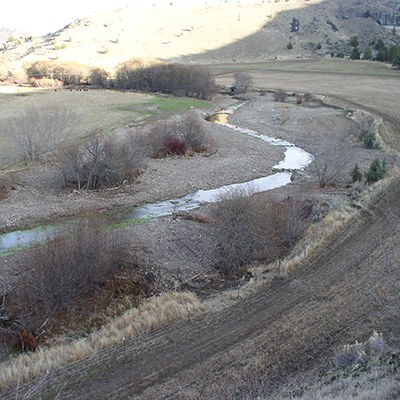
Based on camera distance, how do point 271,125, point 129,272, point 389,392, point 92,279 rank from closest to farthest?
1. point 389,392
2. point 92,279
3. point 129,272
4. point 271,125

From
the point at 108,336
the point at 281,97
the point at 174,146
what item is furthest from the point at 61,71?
the point at 108,336

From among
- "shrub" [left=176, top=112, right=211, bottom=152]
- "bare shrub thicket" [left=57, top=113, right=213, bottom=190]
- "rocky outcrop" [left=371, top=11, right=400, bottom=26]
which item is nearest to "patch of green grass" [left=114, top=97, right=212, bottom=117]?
"shrub" [left=176, top=112, right=211, bottom=152]

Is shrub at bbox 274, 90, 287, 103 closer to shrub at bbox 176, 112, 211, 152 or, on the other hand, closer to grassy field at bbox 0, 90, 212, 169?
grassy field at bbox 0, 90, 212, 169

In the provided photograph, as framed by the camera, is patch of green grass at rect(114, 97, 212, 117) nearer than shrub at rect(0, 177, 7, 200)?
No

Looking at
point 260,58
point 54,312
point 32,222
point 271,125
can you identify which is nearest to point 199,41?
point 260,58

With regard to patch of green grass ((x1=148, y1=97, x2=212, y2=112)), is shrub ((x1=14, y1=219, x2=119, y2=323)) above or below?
above

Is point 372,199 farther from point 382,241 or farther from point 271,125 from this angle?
point 271,125

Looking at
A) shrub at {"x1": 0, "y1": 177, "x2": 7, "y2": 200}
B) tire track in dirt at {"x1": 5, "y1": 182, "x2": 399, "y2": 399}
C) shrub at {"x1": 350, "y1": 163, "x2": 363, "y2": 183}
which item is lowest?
shrub at {"x1": 0, "y1": 177, "x2": 7, "y2": 200}
